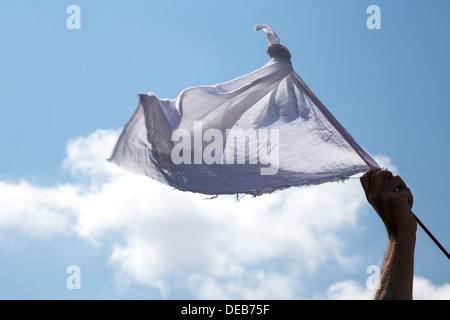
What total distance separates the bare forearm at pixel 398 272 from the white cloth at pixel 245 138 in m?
1.12

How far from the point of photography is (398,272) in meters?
2.69

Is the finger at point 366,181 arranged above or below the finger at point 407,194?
above

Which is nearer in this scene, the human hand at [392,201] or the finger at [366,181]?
the human hand at [392,201]

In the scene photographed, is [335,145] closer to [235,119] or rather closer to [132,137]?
[235,119]

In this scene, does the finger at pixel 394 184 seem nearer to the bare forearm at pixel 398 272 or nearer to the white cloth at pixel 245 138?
the bare forearm at pixel 398 272

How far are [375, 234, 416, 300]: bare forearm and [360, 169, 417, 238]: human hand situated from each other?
0.23ft

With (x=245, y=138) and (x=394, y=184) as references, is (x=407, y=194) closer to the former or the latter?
(x=394, y=184)

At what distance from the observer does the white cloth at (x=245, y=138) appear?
3.32 metres

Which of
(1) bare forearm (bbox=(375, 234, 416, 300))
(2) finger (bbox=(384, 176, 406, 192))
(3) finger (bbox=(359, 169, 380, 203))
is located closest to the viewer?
(1) bare forearm (bbox=(375, 234, 416, 300))

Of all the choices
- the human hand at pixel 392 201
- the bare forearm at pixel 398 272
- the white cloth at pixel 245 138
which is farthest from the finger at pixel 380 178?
the white cloth at pixel 245 138

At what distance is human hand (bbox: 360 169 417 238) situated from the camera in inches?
114

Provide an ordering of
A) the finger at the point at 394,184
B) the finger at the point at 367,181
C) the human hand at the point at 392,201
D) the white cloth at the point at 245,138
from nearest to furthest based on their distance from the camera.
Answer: the human hand at the point at 392,201
the finger at the point at 394,184
the finger at the point at 367,181
the white cloth at the point at 245,138

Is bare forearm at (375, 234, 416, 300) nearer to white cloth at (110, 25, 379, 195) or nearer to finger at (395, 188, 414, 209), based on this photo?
finger at (395, 188, 414, 209)

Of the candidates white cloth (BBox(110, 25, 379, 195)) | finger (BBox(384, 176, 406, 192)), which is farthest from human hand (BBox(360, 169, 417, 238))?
white cloth (BBox(110, 25, 379, 195))
